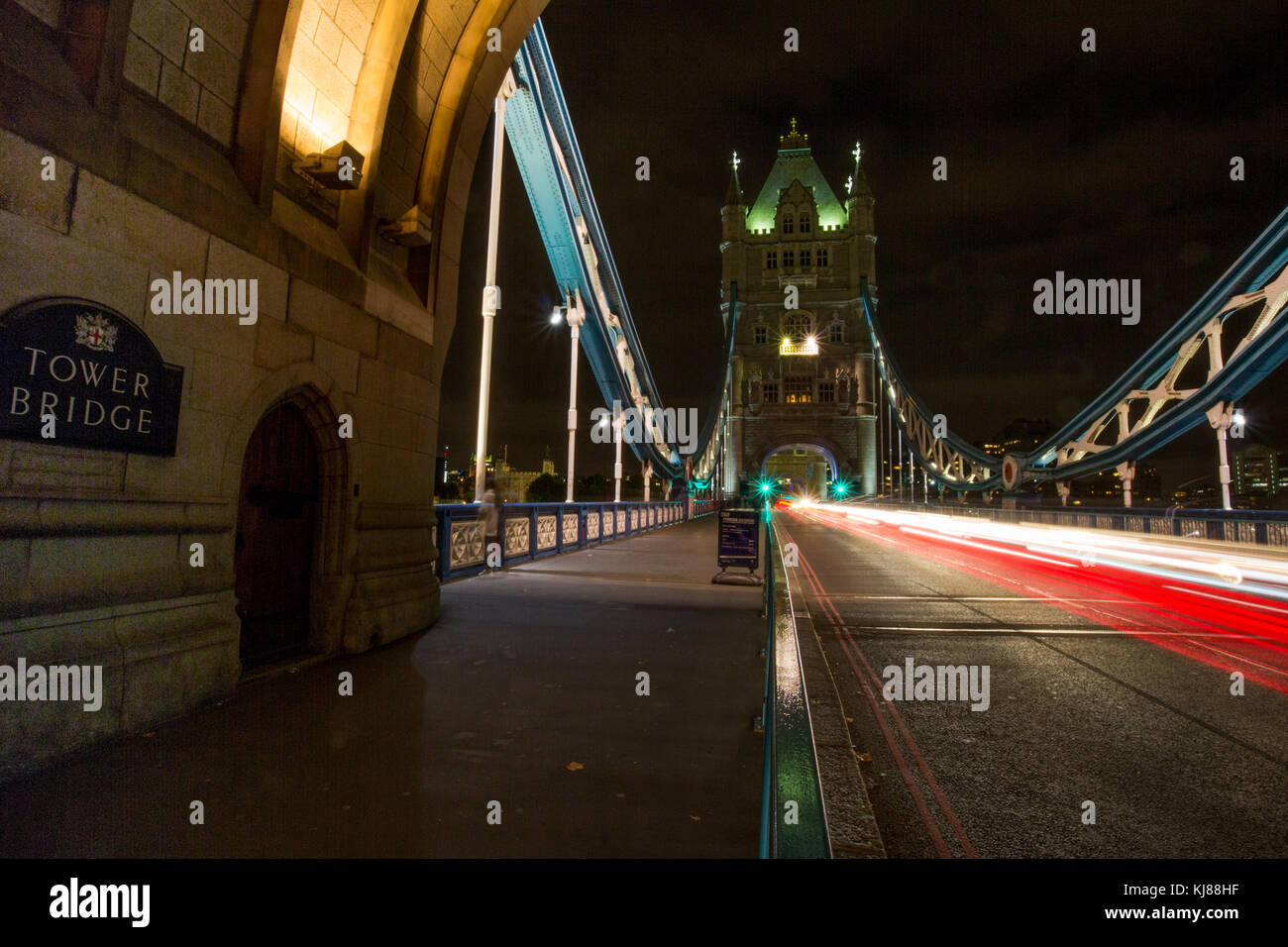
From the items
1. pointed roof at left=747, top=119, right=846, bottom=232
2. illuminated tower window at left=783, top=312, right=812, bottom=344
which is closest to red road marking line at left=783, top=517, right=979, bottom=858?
illuminated tower window at left=783, top=312, right=812, bottom=344

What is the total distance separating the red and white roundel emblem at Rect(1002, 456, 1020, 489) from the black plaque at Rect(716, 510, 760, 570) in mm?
33409

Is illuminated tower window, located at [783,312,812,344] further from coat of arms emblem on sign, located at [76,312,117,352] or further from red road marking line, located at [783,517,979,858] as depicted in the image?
coat of arms emblem on sign, located at [76,312,117,352]

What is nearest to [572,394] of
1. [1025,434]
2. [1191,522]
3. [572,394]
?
[572,394]

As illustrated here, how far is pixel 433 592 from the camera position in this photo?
21.1 ft

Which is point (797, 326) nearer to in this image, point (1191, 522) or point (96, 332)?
point (1191, 522)

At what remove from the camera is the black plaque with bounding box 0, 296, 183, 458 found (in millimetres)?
2971

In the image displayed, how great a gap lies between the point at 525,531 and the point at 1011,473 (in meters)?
34.9

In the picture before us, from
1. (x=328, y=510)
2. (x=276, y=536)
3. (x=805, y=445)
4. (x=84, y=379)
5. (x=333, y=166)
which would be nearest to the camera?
(x=84, y=379)

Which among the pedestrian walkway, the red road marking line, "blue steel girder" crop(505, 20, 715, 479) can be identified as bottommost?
the red road marking line

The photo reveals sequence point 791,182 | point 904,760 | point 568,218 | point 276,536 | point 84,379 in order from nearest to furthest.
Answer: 1. point 84,379
2. point 904,760
3. point 276,536
4. point 568,218
5. point 791,182

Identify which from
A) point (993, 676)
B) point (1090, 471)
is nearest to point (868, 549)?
point (993, 676)

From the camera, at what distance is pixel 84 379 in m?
3.26
